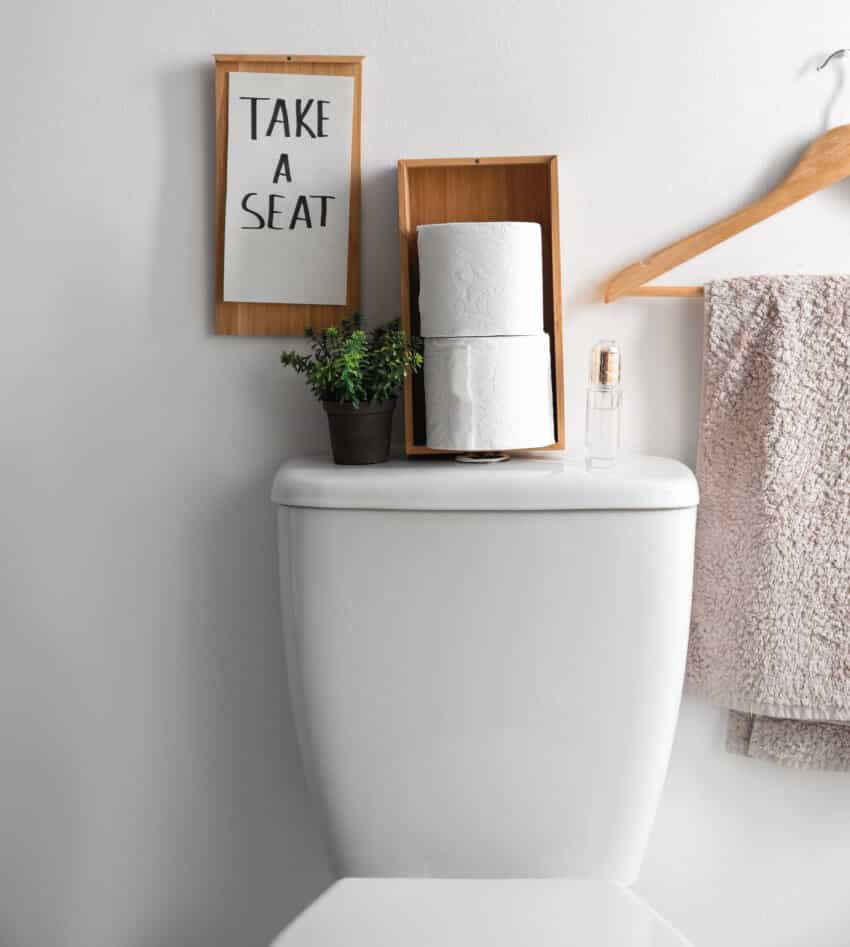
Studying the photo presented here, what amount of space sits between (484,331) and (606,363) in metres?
0.13

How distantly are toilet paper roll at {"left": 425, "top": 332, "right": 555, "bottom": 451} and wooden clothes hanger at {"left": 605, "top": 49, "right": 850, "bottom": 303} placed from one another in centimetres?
14

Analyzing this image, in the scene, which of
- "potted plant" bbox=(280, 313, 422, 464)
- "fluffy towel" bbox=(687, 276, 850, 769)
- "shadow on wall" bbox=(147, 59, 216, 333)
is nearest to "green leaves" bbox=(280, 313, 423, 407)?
"potted plant" bbox=(280, 313, 422, 464)

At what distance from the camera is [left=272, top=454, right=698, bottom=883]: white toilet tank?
2.98 ft

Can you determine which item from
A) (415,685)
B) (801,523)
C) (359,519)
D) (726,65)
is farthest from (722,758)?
(726,65)

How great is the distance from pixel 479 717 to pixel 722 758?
0.33 meters

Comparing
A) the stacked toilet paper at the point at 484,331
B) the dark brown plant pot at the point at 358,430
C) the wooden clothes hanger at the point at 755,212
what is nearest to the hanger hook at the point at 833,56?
the wooden clothes hanger at the point at 755,212

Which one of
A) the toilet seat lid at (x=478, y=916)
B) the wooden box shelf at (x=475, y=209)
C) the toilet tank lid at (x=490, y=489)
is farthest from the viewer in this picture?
the wooden box shelf at (x=475, y=209)

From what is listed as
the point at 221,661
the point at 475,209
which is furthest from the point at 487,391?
the point at 221,661

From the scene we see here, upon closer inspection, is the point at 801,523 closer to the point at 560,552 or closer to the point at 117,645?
the point at 560,552

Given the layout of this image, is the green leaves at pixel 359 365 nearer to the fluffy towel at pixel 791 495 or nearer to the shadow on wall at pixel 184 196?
the shadow on wall at pixel 184 196

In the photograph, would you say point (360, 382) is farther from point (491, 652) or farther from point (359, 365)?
point (491, 652)

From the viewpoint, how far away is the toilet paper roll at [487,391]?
0.94 metres

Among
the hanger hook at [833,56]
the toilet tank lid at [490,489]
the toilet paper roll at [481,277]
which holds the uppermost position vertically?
the hanger hook at [833,56]

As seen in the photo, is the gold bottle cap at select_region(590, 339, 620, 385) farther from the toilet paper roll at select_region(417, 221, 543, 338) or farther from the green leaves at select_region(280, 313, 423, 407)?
the green leaves at select_region(280, 313, 423, 407)
